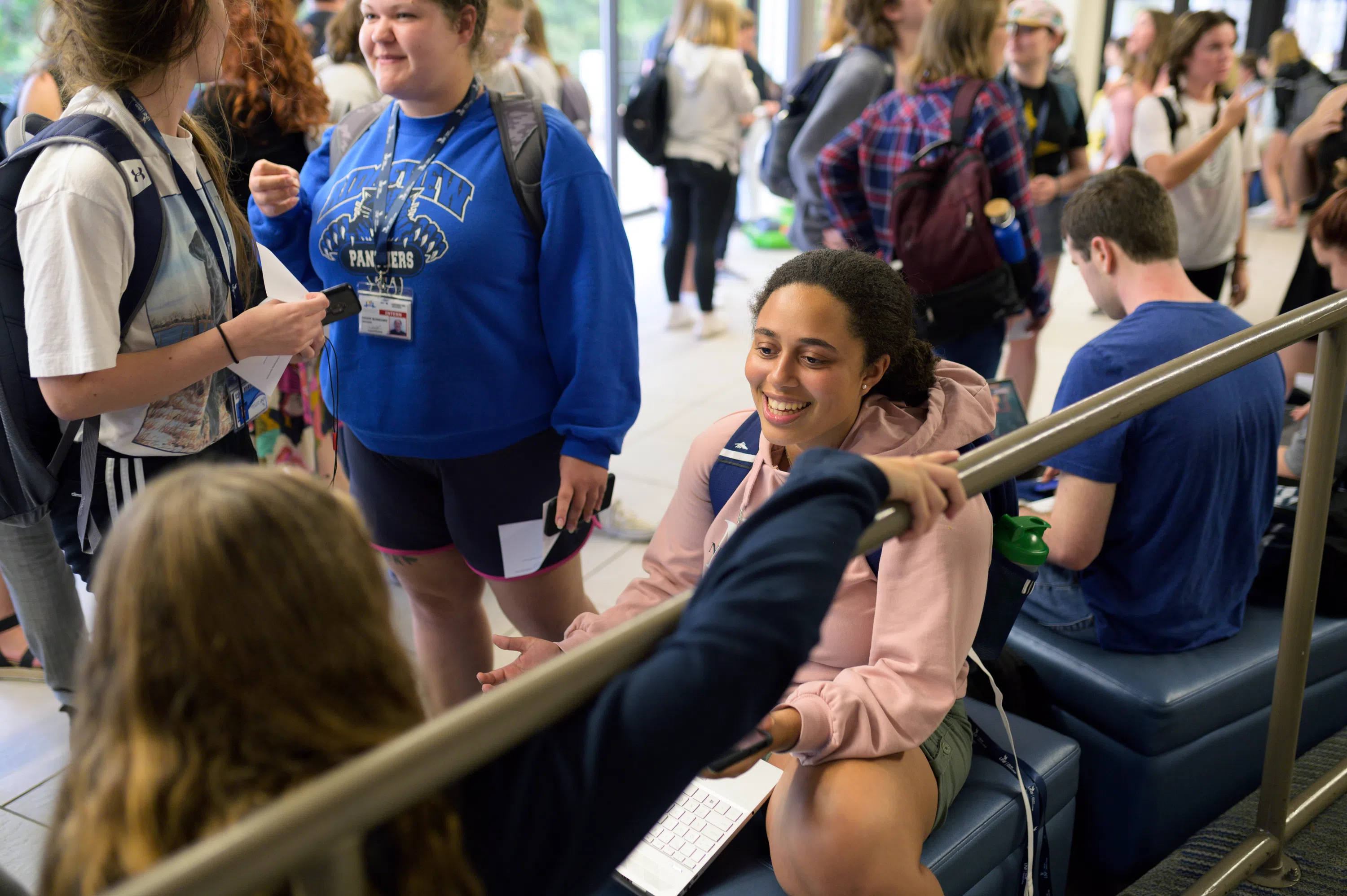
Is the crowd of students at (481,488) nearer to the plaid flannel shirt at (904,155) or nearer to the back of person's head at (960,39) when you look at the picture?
the plaid flannel shirt at (904,155)

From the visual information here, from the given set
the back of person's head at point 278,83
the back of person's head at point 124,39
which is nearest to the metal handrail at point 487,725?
the back of person's head at point 124,39

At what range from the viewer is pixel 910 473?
908 millimetres

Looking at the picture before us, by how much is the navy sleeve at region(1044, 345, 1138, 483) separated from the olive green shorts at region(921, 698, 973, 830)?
49cm

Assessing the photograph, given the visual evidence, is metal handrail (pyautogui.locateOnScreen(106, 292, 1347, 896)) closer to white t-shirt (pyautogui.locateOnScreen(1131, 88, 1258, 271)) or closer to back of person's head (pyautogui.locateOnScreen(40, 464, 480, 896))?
back of person's head (pyautogui.locateOnScreen(40, 464, 480, 896))

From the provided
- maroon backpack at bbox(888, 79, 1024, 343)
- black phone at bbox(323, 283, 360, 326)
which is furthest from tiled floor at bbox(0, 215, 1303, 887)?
maroon backpack at bbox(888, 79, 1024, 343)

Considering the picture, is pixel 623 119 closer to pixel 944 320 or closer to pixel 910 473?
pixel 944 320

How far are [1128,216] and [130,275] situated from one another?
70.0 inches

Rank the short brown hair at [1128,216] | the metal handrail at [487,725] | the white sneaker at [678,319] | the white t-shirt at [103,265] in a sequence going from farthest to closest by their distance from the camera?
the white sneaker at [678,319] → the short brown hair at [1128,216] → the white t-shirt at [103,265] → the metal handrail at [487,725]

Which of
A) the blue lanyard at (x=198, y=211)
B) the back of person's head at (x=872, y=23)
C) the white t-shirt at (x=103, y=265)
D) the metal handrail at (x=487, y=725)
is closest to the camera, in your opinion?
the metal handrail at (x=487, y=725)

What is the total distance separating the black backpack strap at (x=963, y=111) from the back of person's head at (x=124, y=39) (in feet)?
5.98

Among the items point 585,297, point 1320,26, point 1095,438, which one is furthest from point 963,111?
point 1320,26

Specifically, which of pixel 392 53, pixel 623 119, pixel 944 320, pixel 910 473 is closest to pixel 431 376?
pixel 392 53

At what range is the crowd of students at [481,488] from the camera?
688mm

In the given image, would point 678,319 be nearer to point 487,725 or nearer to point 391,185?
point 391,185
